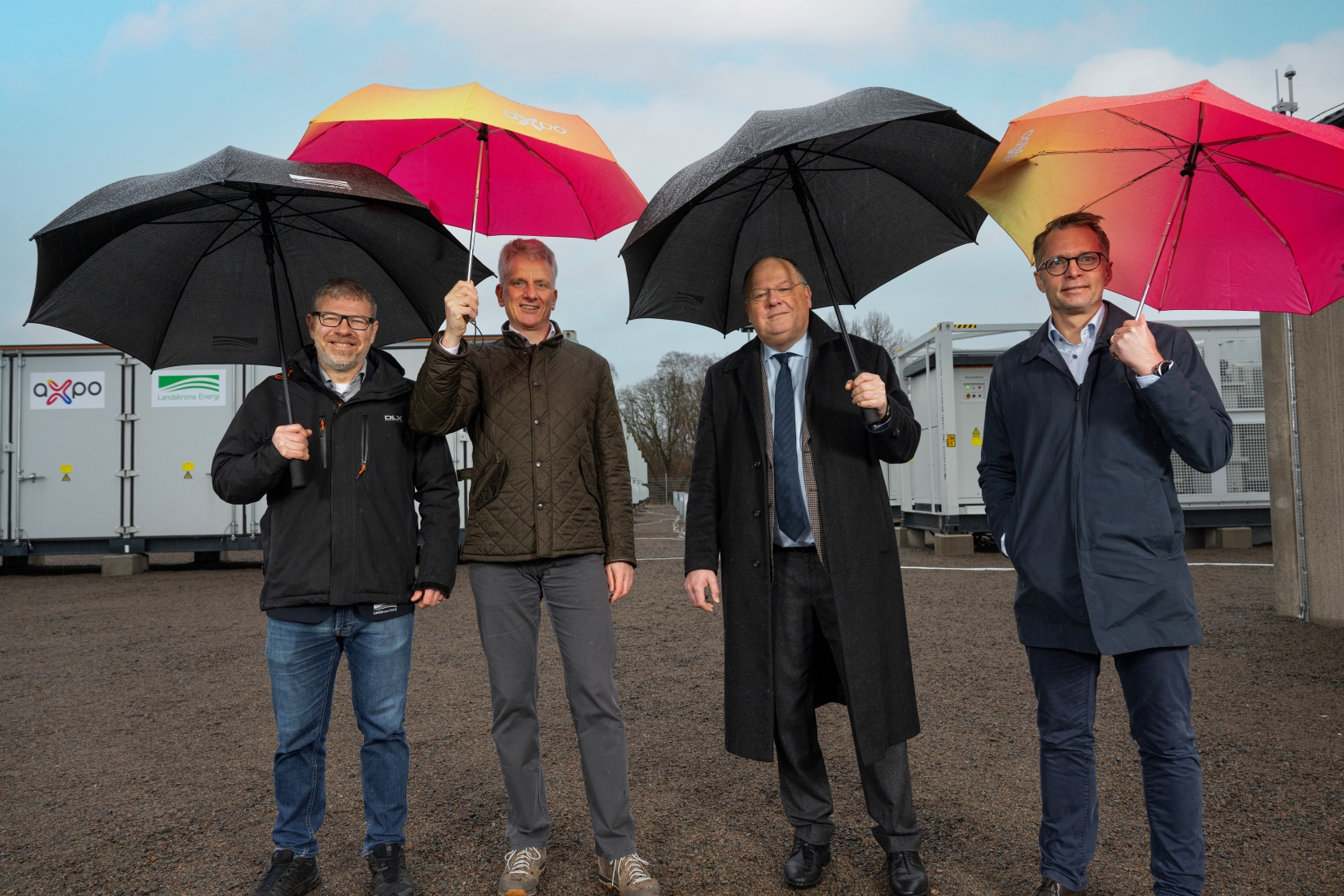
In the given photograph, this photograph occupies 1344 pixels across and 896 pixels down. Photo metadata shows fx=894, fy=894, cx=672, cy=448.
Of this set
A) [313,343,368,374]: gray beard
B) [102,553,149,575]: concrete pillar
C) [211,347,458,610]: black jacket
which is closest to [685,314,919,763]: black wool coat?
[211,347,458,610]: black jacket

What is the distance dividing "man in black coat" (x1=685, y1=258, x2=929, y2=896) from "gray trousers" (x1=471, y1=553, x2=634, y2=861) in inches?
15.3

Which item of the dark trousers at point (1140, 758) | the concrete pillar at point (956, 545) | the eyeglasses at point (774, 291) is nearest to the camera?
the dark trousers at point (1140, 758)

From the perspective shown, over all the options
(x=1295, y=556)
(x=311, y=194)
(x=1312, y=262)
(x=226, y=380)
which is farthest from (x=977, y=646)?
(x=226, y=380)

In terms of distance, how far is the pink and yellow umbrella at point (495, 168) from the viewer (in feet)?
9.69

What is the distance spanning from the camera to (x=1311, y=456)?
702cm

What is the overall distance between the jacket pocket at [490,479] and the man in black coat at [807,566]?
2.15 ft

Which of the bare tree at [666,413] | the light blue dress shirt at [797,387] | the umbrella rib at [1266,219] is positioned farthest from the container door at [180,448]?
the bare tree at [666,413]

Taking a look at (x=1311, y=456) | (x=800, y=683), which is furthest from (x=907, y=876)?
(x=1311, y=456)

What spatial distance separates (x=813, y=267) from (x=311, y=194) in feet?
5.92

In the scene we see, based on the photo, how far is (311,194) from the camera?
3029mm

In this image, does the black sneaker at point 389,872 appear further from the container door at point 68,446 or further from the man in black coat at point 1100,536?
the container door at point 68,446

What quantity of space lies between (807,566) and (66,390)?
13196 millimetres

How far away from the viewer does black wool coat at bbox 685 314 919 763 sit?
9.27 ft

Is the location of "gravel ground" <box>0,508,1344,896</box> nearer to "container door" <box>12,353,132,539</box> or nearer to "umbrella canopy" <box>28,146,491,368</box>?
"umbrella canopy" <box>28,146,491,368</box>
